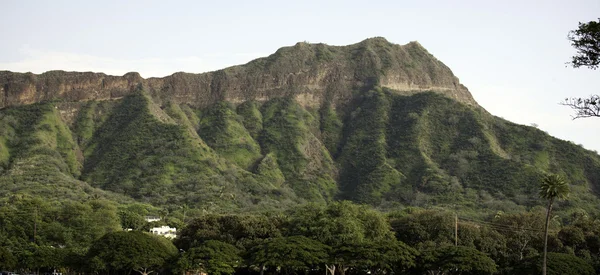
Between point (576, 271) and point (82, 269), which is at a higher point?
point (576, 271)

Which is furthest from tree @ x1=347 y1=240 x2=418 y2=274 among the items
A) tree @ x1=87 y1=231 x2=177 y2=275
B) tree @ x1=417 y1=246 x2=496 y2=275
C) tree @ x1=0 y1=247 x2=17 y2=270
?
tree @ x1=0 y1=247 x2=17 y2=270

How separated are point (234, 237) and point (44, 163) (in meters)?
97.3

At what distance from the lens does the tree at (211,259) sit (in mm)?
88875

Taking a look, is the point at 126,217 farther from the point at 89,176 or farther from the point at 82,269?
the point at 89,176

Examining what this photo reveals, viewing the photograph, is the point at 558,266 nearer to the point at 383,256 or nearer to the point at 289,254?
the point at 383,256

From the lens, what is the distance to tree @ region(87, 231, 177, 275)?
91375 mm

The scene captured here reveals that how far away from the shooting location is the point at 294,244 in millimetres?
91188

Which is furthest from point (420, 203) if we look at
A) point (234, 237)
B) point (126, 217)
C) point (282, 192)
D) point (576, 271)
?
point (576, 271)

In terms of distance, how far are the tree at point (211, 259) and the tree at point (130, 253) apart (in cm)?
384

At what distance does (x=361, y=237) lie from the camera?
10225 centimetres

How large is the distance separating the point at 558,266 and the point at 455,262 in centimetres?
1070

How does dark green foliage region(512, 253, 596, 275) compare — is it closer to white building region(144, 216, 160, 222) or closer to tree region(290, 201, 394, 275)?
tree region(290, 201, 394, 275)

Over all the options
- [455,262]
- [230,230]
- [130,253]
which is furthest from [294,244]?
[230,230]

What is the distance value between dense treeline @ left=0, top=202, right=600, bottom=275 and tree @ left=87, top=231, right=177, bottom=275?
0.12 m
